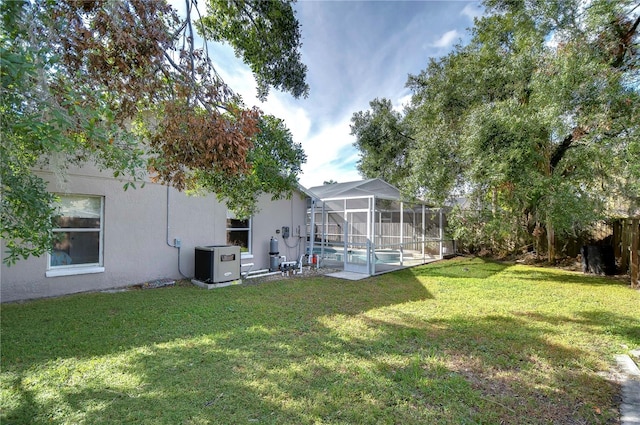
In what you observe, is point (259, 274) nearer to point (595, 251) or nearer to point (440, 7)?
point (440, 7)

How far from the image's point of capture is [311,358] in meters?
3.77

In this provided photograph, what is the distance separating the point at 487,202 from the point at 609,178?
327 centimetres

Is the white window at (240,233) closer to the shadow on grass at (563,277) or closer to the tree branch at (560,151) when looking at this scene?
the shadow on grass at (563,277)

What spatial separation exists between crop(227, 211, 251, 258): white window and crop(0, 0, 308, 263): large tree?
5.06 meters

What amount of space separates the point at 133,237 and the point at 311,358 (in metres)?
6.27

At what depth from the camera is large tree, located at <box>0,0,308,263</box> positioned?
246 centimetres

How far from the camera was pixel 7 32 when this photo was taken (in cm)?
266

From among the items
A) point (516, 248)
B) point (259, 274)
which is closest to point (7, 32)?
point (259, 274)

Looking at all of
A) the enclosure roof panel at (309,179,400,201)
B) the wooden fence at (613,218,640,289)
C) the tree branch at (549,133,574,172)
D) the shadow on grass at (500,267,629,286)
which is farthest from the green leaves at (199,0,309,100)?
the wooden fence at (613,218,640,289)

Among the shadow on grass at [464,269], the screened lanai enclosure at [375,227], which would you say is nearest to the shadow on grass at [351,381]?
the shadow on grass at [464,269]

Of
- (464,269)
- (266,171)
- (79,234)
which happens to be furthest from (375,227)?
(79,234)

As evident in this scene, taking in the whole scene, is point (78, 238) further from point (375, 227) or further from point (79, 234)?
point (375, 227)

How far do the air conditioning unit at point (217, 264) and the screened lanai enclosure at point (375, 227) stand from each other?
3.75 meters

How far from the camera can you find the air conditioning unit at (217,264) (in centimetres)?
799
